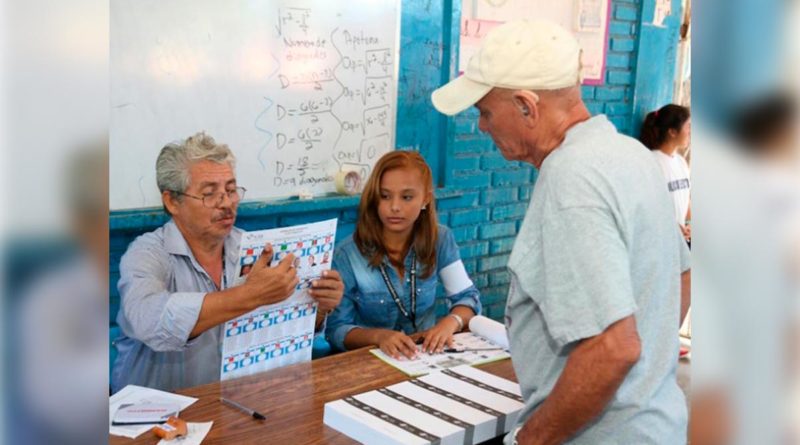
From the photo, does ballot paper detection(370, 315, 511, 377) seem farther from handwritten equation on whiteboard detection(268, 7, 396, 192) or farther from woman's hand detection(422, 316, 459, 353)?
handwritten equation on whiteboard detection(268, 7, 396, 192)

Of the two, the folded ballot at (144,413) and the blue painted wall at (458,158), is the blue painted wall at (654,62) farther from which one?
the folded ballot at (144,413)

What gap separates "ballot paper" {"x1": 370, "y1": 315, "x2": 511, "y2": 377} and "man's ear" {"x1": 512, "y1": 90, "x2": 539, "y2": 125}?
0.99 m

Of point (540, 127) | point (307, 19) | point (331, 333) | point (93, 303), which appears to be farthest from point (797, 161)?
point (307, 19)

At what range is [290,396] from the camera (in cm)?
206

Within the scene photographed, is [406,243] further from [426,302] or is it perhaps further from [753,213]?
[753,213]

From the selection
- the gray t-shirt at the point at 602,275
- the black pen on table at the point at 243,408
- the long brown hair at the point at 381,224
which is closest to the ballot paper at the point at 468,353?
the long brown hair at the point at 381,224

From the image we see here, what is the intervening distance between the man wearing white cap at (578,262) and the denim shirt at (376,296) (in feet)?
4.34

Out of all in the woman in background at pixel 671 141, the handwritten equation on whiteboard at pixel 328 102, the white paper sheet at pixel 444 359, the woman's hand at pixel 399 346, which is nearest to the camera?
the white paper sheet at pixel 444 359

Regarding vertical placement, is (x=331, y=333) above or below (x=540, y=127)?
below

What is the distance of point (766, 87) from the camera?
1.12ft

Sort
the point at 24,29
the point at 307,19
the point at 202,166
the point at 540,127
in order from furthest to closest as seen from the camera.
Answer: the point at 307,19 → the point at 202,166 → the point at 540,127 → the point at 24,29

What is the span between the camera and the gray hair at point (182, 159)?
2.50 m

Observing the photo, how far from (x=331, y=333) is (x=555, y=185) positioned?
1599mm

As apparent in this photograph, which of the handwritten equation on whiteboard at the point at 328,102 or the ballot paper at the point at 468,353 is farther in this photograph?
the handwritten equation on whiteboard at the point at 328,102
